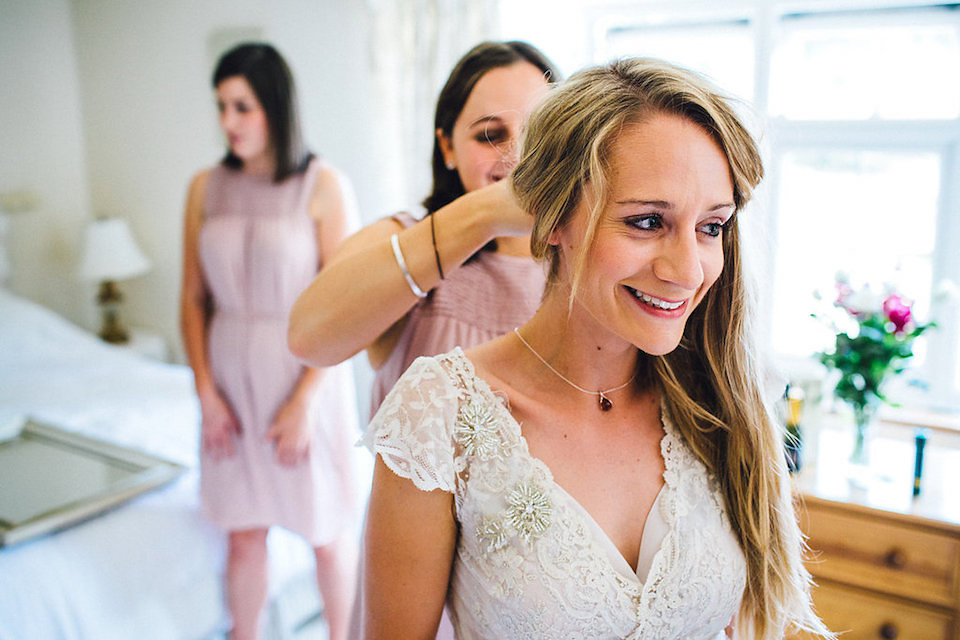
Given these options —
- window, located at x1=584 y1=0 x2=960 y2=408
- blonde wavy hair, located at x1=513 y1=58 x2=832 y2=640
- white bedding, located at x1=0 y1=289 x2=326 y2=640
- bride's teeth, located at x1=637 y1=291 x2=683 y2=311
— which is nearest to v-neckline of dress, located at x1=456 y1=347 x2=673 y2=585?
blonde wavy hair, located at x1=513 y1=58 x2=832 y2=640

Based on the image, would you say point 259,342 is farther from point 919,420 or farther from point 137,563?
point 919,420

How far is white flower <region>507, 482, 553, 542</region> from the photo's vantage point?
0.79m

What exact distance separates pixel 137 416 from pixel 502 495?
1.95 meters

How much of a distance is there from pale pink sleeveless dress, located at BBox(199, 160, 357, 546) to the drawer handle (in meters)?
1.26

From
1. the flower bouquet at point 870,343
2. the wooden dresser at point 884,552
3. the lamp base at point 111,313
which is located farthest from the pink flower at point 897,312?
the lamp base at point 111,313

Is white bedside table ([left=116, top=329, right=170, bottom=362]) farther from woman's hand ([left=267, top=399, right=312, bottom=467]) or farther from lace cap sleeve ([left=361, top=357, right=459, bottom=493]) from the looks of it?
lace cap sleeve ([left=361, top=357, right=459, bottom=493])

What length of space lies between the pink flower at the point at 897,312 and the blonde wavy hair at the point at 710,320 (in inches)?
31.2

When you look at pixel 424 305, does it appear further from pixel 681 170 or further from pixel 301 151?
pixel 301 151

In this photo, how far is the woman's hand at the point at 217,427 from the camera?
177 centimetres

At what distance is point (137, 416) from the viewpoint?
2379 millimetres

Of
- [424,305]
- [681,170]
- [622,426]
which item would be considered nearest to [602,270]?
[681,170]

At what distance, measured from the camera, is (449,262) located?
0.92 m

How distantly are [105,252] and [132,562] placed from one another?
205 centimetres

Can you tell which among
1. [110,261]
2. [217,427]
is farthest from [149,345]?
[217,427]
